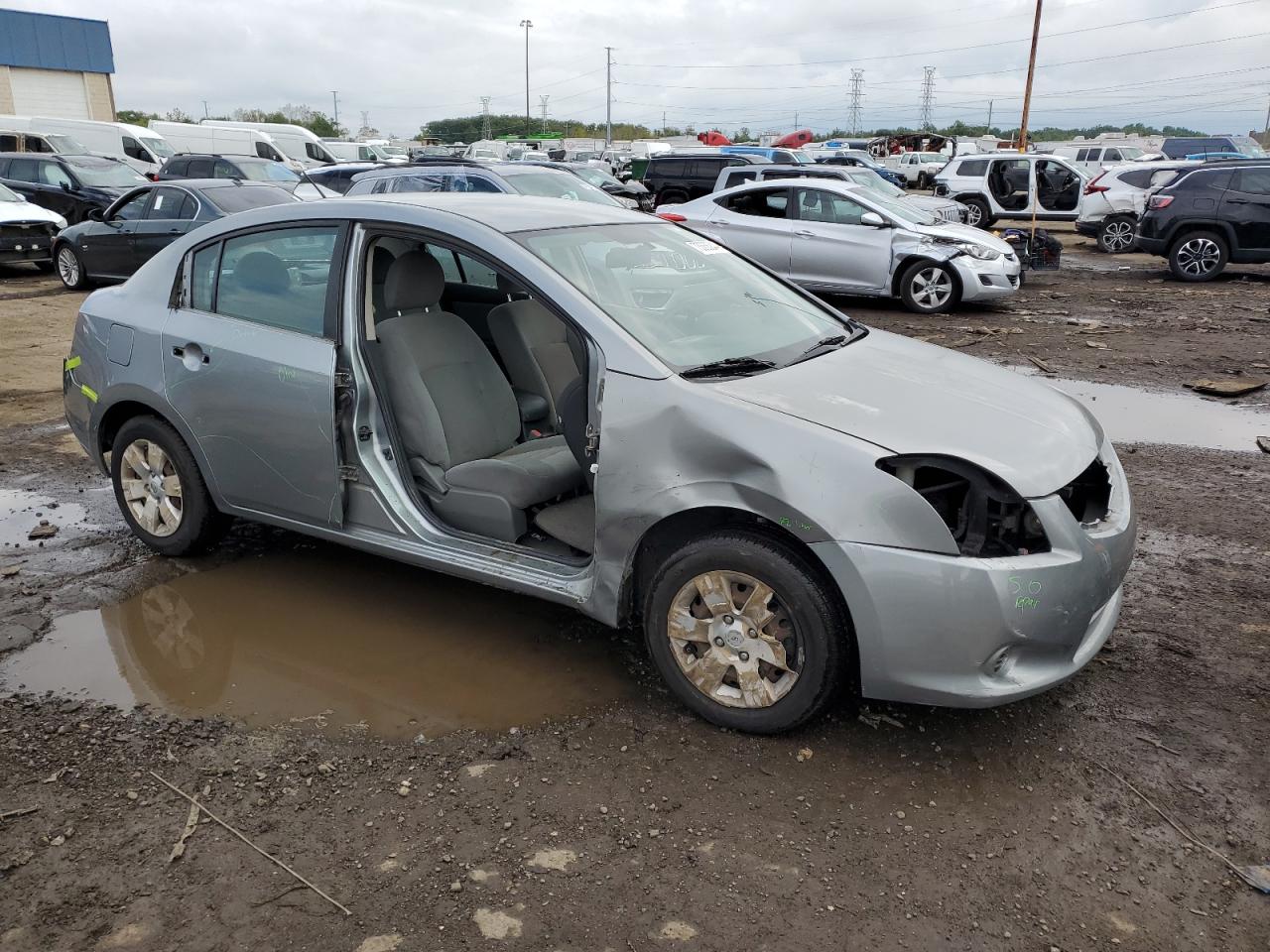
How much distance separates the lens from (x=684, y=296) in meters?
4.09

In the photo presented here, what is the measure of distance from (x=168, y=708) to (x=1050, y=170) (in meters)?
22.2

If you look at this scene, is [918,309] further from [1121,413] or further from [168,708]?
[168,708]

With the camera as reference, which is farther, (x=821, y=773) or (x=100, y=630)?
(x=100, y=630)

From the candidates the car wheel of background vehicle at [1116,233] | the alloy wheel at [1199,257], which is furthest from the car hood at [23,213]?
the car wheel of background vehicle at [1116,233]

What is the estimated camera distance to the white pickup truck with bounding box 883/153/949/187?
41.2m

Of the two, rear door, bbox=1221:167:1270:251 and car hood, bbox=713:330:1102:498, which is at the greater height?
Answer: rear door, bbox=1221:167:1270:251

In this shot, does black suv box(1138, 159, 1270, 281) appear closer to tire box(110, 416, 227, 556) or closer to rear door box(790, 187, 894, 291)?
rear door box(790, 187, 894, 291)

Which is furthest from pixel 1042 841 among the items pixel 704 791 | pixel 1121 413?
pixel 1121 413

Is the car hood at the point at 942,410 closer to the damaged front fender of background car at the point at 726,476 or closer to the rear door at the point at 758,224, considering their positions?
the damaged front fender of background car at the point at 726,476

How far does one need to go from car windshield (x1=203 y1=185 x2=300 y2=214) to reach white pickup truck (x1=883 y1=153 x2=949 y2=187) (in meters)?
32.4

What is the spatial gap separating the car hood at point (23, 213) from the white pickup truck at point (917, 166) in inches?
1279

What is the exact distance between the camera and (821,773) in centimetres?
323

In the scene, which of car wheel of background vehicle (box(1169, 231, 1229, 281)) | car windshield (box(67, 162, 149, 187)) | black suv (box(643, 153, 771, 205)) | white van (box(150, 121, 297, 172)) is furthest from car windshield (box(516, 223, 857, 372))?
white van (box(150, 121, 297, 172))

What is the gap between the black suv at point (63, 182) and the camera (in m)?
17.9
